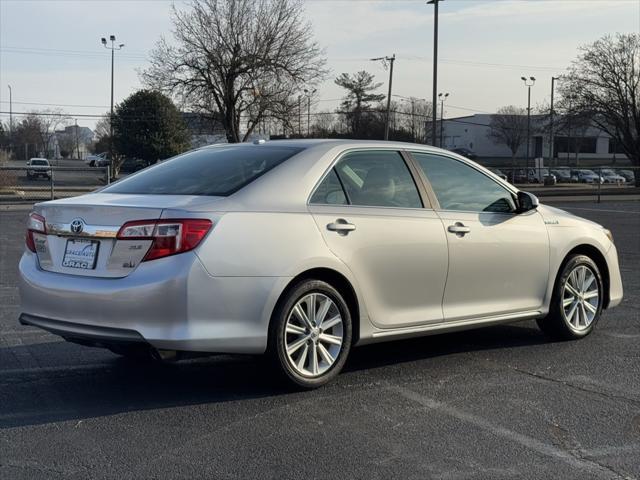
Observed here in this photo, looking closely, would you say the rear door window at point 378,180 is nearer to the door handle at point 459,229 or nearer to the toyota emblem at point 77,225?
the door handle at point 459,229

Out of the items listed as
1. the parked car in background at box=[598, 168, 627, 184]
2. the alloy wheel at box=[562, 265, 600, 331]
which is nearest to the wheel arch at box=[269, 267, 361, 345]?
the alloy wheel at box=[562, 265, 600, 331]

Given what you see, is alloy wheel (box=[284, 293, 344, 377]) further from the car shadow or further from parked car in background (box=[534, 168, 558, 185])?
parked car in background (box=[534, 168, 558, 185])

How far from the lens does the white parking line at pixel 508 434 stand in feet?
12.7

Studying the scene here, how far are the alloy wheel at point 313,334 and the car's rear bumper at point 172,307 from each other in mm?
256

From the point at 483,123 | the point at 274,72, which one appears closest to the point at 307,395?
the point at 274,72

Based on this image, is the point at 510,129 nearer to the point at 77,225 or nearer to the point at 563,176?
the point at 563,176

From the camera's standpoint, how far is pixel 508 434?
4.29 metres

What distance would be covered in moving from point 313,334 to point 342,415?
0.62 m


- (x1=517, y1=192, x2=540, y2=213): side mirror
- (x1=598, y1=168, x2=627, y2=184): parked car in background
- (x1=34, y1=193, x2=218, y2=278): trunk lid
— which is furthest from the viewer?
(x1=598, y1=168, x2=627, y2=184): parked car in background

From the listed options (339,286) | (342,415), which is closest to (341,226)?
(339,286)

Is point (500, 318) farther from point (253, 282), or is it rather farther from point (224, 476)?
point (224, 476)

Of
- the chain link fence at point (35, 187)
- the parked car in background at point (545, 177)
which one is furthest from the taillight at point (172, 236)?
the parked car in background at point (545, 177)

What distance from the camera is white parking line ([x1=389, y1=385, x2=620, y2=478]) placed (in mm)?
3860

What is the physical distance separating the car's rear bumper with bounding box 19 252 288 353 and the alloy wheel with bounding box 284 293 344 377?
26 centimetres
